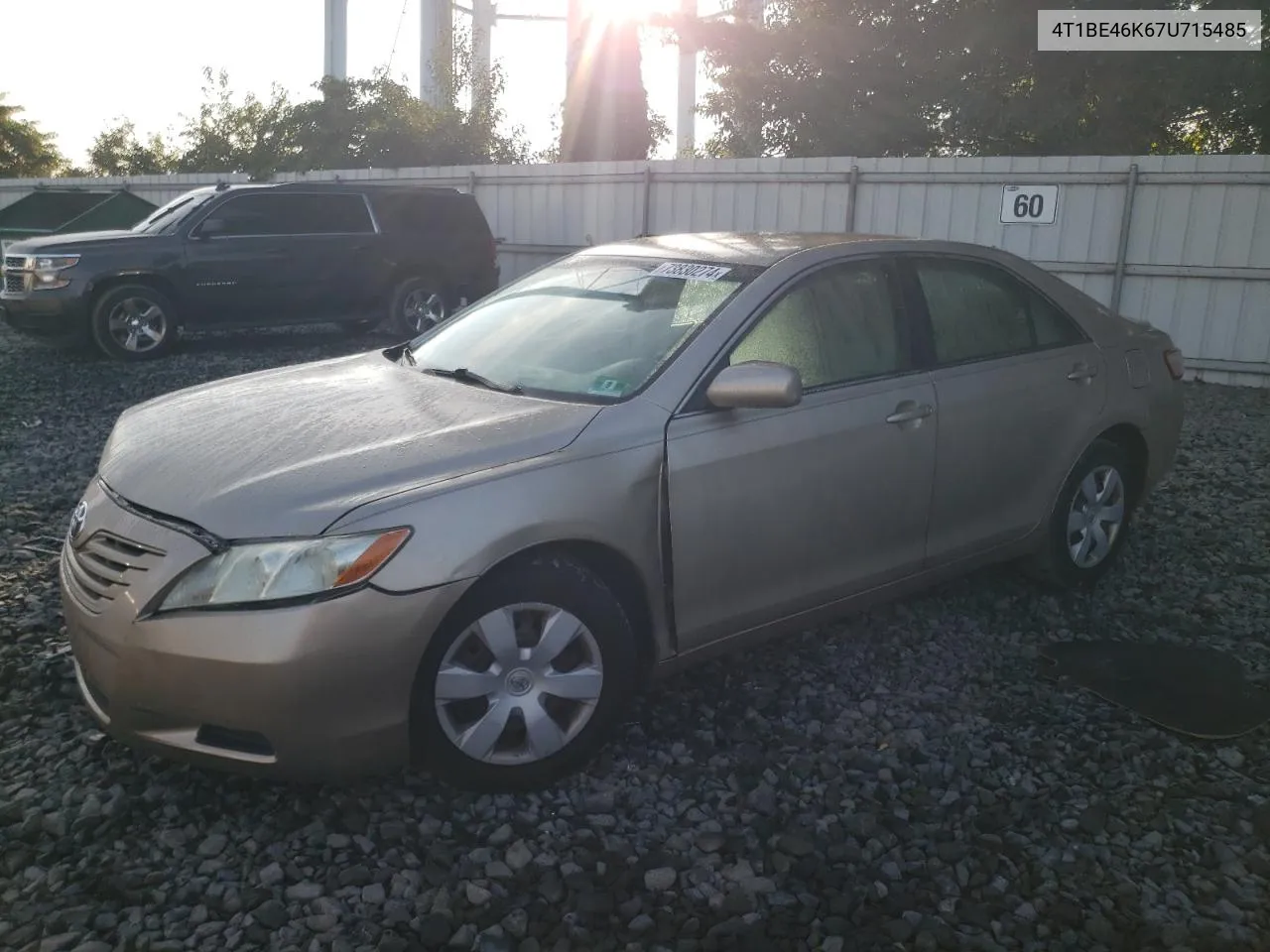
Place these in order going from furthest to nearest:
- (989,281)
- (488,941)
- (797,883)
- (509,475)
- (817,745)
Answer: (989,281) → (817,745) → (509,475) → (797,883) → (488,941)

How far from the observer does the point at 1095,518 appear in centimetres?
502

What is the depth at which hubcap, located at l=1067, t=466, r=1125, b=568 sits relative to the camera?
493 centimetres

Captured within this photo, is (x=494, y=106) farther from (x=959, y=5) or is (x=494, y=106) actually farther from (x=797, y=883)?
(x=797, y=883)

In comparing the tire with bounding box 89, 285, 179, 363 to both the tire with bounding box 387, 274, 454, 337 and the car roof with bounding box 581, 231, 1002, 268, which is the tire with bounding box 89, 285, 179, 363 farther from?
the car roof with bounding box 581, 231, 1002, 268

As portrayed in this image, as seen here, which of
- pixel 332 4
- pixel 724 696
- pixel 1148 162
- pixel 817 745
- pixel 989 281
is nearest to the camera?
pixel 817 745

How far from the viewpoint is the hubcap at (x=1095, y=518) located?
4.93 m

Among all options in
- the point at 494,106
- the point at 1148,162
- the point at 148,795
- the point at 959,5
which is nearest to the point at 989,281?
the point at 148,795

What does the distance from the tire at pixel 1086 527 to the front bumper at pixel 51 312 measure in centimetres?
938

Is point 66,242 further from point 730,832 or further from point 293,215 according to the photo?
point 730,832

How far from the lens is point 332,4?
30.1 m

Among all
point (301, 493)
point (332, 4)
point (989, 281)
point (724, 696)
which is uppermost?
point (332, 4)

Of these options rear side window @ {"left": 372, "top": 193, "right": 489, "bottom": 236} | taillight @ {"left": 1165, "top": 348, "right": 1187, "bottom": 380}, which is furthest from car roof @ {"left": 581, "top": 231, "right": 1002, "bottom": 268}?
rear side window @ {"left": 372, "top": 193, "right": 489, "bottom": 236}

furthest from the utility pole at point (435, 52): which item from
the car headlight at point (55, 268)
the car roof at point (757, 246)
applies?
the car roof at point (757, 246)

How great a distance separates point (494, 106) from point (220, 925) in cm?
3032
